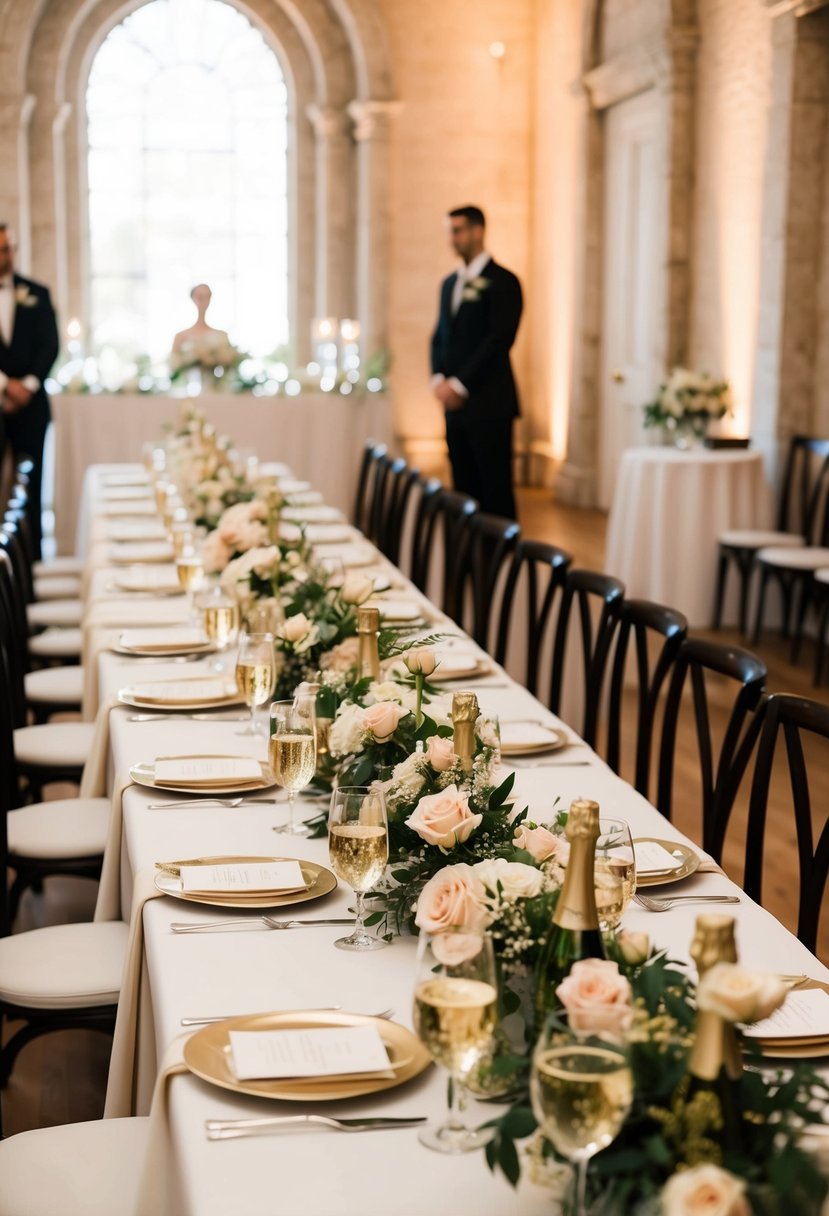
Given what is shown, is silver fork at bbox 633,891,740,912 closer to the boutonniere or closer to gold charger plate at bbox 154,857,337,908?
gold charger plate at bbox 154,857,337,908

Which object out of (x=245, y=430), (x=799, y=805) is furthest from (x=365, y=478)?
(x=799, y=805)

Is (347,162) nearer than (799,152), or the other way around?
(799,152)

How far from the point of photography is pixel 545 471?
13.3m

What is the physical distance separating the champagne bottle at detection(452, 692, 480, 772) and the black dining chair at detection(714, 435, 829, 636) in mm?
5890

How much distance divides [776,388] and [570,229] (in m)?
4.80

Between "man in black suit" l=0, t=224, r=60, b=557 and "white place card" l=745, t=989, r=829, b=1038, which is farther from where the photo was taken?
"man in black suit" l=0, t=224, r=60, b=557

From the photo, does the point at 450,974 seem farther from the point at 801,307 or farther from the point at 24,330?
the point at 24,330

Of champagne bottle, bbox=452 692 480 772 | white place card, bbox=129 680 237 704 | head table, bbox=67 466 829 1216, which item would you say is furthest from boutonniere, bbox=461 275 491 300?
champagne bottle, bbox=452 692 480 772

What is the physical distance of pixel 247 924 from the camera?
1.96 metres

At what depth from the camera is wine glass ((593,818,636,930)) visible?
1648 millimetres

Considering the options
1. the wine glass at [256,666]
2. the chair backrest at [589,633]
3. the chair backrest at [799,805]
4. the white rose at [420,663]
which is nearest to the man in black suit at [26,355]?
the chair backrest at [589,633]

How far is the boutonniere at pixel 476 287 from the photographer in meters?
8.11

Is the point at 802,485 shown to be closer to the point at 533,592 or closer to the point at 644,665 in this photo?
the point at 533,592

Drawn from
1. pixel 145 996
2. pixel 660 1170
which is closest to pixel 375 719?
pixel 145 996
